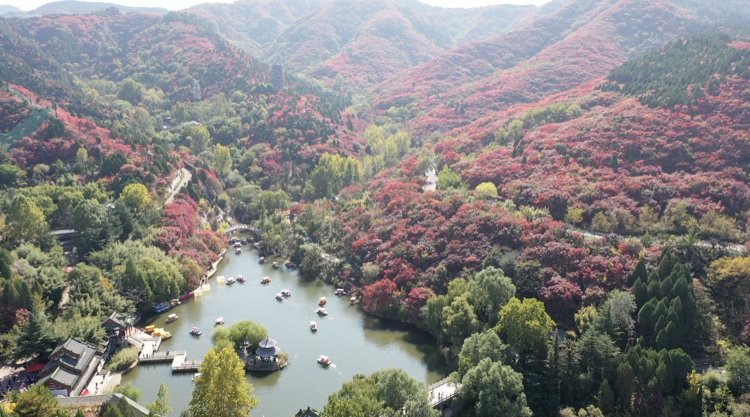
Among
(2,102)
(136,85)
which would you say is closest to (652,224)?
(2,102)

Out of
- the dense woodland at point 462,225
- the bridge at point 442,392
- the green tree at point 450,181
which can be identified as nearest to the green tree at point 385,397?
the dense woodland at point 462,225

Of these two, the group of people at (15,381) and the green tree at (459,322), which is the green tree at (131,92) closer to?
the group of people at (15,381)

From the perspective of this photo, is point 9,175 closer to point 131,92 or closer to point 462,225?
point 462,225

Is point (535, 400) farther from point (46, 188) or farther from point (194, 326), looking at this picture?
point (46, 188)

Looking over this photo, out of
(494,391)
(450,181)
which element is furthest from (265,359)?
(450,181)

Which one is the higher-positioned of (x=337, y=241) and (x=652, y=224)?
(x=652, y=224)

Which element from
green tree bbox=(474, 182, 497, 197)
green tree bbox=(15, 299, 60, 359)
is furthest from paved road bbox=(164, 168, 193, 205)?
green tree bbox=(474, 182, 497, 197)
